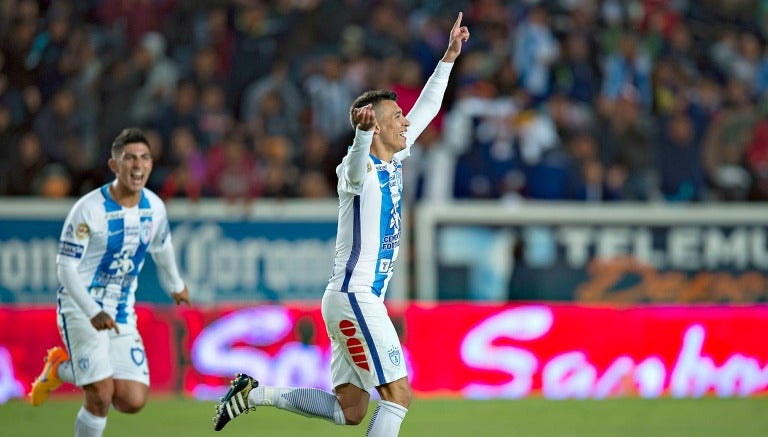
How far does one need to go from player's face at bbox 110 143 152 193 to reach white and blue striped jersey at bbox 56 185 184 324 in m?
0.18

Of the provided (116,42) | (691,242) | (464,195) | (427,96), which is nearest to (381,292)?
(427,96)

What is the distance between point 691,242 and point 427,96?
8209mm

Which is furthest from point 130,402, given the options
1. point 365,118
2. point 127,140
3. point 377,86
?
point 377,86

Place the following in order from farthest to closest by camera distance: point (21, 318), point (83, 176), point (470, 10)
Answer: point (470, 10)
point (83, 176)
point (21, 318)

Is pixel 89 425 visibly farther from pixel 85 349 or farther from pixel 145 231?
pixel 145 231

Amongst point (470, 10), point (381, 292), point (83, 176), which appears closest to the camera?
point (381, 292)

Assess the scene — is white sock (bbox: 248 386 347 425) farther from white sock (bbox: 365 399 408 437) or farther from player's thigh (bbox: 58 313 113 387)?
player's thigh (bbox: 58 313 113 387)

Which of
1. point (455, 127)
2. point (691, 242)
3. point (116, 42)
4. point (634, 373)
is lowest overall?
Result: point (634, 373)

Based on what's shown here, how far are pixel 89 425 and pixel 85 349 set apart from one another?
0.48 m

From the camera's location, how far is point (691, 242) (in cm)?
1614

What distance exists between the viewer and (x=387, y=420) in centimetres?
762

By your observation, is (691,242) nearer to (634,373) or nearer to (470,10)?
(634,373)

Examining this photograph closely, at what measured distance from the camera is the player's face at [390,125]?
7.84m

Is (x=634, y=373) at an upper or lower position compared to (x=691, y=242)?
lower
